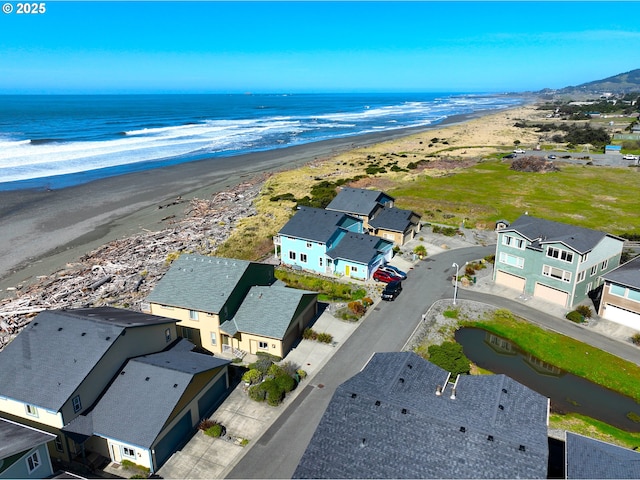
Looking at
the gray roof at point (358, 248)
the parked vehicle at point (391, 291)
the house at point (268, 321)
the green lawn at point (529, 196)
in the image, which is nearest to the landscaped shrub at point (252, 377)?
the house at point (268, 321)

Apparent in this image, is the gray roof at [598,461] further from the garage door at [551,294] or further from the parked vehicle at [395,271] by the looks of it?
the parked vehicle at [395,271]

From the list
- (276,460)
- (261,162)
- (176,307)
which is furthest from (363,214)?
(261,162)

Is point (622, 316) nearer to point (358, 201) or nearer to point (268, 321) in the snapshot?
point (268, 321)

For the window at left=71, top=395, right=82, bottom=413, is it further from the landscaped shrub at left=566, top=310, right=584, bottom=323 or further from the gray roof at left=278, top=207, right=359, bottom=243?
the landscaped shrub at left=566, top=310, right=584, bottom=323

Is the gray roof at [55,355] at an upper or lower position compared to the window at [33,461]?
upper

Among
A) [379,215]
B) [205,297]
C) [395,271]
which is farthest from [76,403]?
[379,215]

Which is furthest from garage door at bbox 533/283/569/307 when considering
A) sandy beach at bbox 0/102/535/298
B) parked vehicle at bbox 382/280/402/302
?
sandy beach at bbox 0/102/535/298
